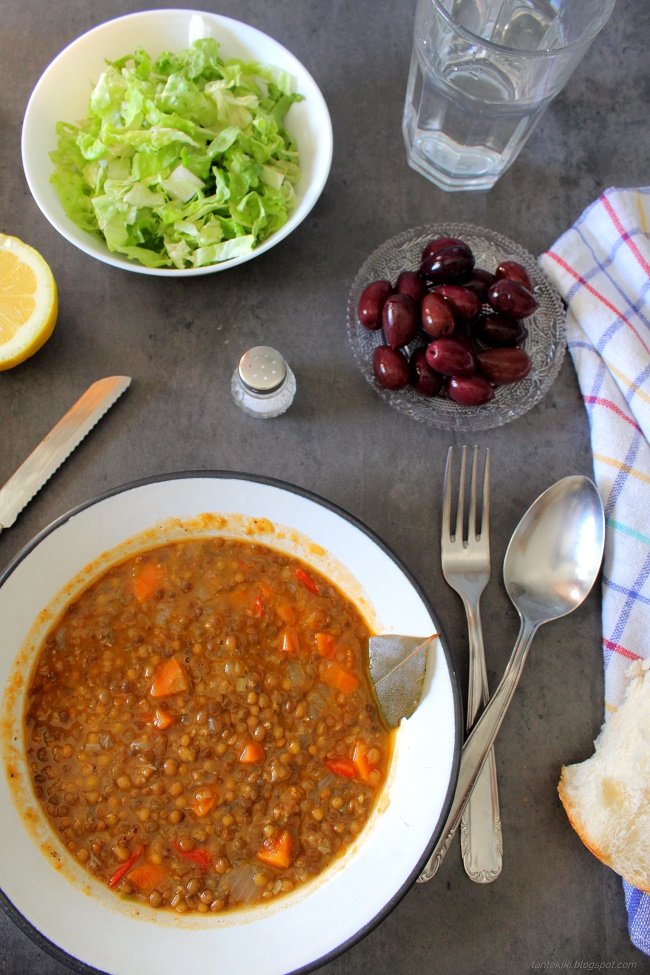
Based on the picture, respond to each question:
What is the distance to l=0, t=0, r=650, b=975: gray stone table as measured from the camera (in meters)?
2.44

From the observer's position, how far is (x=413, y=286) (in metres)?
2.59

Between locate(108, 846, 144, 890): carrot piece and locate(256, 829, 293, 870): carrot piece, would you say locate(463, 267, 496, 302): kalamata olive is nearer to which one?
locate(256, 829, 293, 870): carrot piece

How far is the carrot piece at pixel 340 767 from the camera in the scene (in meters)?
2.36

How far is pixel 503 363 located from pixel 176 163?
1271 millimetres

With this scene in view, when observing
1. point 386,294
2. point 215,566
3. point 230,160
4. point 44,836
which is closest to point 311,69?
point 230,160

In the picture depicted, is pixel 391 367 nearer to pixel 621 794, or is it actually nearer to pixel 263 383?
pixel 263 383

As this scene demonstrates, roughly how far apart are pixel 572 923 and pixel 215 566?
5.26ft

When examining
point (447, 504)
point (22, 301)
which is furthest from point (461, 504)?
point (22, 301)

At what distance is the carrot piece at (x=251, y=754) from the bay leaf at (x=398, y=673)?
1.28ft

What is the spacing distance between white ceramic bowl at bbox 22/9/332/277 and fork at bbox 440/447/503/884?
3.55 ft

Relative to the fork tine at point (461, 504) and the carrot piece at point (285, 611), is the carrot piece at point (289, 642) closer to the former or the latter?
the carrot piece at point (285, 611)

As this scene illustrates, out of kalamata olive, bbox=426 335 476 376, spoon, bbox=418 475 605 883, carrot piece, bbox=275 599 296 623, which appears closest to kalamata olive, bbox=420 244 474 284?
kalamata olive, bbox=426 335 476 376

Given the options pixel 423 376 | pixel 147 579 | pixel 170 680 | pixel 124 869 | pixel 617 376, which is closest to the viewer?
pixel 124 869

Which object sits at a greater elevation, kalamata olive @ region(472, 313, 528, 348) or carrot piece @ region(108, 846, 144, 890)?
kalamata olive @ region(472, 313, 528, 348)
